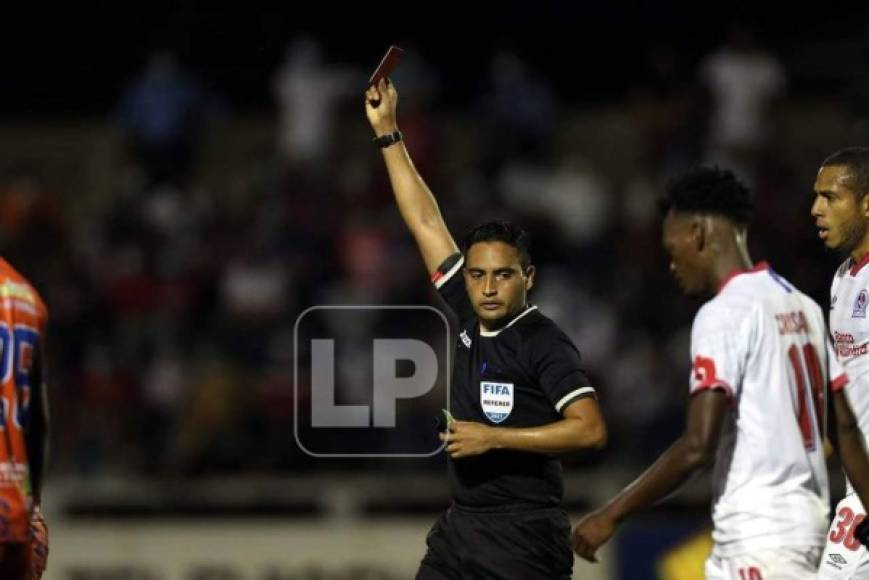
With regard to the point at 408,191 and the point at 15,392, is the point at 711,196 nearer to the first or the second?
the point at 408,191

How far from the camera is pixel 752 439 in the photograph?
5531 mm

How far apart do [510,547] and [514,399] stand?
566 mm

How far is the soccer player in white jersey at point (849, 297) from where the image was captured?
21.0ft

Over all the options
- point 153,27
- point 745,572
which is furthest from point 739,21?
point 745,572

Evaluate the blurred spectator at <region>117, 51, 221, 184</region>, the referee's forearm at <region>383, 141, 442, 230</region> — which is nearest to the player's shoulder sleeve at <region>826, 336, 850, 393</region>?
the referee's forearm at <region>383, 141, 442, 230</region>

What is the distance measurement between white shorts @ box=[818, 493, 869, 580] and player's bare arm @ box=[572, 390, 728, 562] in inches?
54.2

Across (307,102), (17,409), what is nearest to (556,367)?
(17,409)

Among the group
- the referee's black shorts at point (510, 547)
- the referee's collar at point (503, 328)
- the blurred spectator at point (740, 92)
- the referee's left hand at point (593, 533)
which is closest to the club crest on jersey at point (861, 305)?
the referee's collar at point (503, 328)

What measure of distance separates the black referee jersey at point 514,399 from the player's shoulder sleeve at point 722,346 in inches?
27.1

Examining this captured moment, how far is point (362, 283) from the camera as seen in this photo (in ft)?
43.3

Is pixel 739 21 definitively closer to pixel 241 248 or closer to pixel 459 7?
→ pixel 459 7

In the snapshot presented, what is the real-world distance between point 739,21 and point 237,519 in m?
7.07

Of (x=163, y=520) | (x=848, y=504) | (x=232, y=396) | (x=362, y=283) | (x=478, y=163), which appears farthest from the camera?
(x=478, y=163)

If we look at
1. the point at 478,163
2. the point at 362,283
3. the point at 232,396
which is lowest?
the point at 232,396
